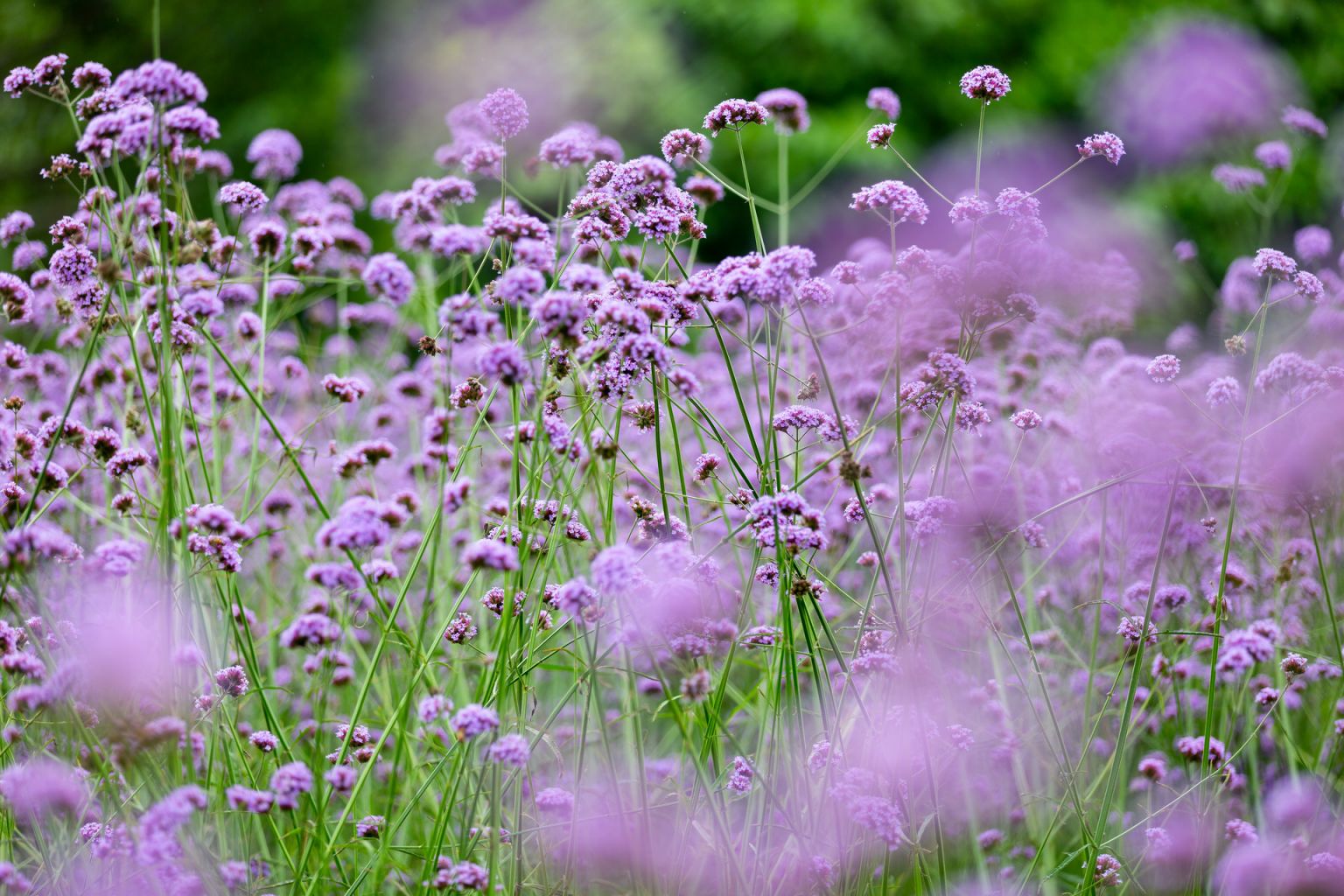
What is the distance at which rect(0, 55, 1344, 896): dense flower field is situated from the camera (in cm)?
173

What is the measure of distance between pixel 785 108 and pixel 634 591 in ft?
4.66

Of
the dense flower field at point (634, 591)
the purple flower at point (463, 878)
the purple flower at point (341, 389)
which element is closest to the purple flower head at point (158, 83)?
the dense flower field at point (634, 591)

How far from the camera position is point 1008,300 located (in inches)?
82.0

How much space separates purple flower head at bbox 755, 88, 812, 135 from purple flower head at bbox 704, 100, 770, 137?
337 millimetres

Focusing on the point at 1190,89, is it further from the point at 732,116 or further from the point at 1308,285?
the point at 732,116

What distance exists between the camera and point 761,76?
8570 millimetres

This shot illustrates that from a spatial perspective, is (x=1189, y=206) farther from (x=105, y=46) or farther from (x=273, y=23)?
(x=105, y=46)

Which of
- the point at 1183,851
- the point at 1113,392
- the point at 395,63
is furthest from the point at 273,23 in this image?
the point at 1183,851

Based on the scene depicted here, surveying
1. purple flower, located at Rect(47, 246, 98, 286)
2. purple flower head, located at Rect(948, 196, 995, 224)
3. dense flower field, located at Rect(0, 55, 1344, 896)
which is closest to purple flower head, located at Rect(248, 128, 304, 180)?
dense flower field, located at Rect(0, 55, 1344, 896)

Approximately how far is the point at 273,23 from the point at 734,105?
8.22m

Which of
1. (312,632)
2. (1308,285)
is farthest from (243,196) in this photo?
→ (1308,285)

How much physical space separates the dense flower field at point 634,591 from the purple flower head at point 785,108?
0.01 metres

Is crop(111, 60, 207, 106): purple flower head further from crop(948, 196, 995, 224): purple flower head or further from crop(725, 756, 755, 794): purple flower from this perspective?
crop(725, 756, 755, 794): purple flower

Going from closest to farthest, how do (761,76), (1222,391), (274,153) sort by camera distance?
(1222,391), (274,153), (761,76)
